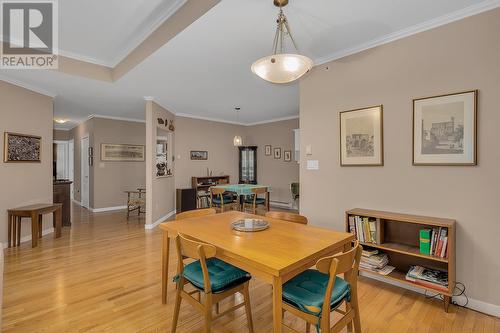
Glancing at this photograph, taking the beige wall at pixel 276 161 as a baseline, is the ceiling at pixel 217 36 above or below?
above

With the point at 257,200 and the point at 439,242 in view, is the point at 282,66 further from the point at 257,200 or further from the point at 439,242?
the point at 257,200

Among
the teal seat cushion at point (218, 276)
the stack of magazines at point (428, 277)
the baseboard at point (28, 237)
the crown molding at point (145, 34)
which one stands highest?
the crown molding at point (145, 34)

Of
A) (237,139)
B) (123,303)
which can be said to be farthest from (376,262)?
(237,139)

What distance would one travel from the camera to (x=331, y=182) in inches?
121

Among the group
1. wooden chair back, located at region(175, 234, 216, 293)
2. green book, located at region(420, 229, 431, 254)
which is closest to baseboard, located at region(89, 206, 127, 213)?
wooden chair back, located at region(175, 234, 216, 293)

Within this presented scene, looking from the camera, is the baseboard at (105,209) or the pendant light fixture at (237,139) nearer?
the pendant light fixture at (237,139)

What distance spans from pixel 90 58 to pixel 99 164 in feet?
12.0

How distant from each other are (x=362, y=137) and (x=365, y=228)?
3.21ft

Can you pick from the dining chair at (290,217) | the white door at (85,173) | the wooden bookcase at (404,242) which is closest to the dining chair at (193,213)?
the dining chair at (290,217)

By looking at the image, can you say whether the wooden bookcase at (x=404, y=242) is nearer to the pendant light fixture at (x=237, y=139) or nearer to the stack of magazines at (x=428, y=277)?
the stack of magazines at (x=428, y=277)

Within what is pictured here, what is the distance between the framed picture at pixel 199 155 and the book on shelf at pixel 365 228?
16.1 ft

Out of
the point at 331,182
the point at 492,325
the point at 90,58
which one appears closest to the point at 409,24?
the point at 331,182

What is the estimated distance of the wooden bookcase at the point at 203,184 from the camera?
6426 millimetres

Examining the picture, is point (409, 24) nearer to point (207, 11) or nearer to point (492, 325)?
point (207, 11)
